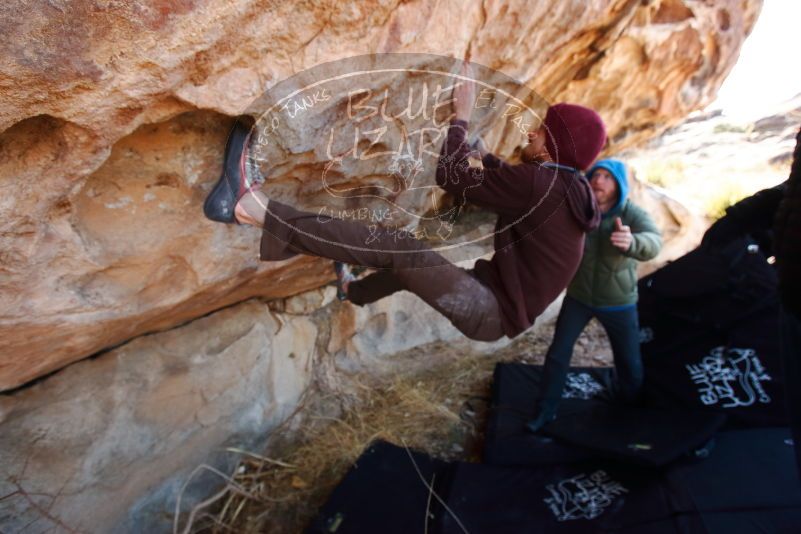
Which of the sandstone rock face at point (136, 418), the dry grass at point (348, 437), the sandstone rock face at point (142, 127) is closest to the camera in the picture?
the sandstone rock face at point (142, 127)

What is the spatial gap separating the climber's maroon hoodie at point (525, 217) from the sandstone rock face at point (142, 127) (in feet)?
1.43

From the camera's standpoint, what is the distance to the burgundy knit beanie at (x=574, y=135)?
4.83ft

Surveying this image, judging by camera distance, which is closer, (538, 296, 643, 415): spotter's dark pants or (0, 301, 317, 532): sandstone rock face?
(0, 301, 317, 532): sandstone rock face

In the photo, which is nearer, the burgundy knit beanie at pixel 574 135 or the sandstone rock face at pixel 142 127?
the sandstone rock face at pixel 142 127

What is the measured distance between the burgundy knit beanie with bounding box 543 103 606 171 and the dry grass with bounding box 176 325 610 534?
1.72m

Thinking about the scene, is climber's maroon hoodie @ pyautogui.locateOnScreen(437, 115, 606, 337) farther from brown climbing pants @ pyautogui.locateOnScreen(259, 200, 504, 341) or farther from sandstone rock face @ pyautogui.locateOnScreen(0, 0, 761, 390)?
sandstone rock face @ pyautogui.locateOnScreen(0, 0, 761, 390)

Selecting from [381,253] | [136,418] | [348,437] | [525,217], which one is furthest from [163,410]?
[525,217]

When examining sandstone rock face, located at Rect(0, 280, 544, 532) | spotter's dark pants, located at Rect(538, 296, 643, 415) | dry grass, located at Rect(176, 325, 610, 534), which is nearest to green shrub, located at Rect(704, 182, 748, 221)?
dry grass, located at Rect(176, 325, 610, 534)

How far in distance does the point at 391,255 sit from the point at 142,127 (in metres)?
0.81

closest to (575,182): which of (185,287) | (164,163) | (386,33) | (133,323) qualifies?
(386,33)

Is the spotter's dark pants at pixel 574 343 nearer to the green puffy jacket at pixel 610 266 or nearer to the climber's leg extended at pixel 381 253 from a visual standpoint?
the green puffy jacket at pixel 610 266

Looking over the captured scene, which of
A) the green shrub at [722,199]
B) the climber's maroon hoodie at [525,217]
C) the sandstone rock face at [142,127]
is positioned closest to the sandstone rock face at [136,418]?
the sandstone rock face at [142,127]

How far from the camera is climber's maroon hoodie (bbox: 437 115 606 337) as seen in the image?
57.7 inches

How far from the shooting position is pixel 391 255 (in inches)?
63.9
